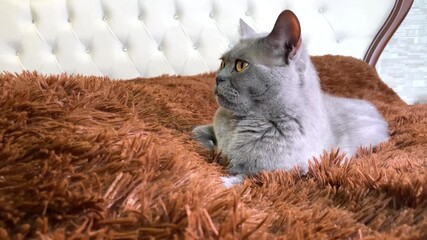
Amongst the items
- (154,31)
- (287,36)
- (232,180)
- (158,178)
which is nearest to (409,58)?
(154,31)

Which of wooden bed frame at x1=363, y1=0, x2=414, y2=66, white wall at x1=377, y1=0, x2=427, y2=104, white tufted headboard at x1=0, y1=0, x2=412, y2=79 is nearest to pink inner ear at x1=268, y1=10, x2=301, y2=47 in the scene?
white tufted headboard at x1=0, y1=0, x2=412, y2=79

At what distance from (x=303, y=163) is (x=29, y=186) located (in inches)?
23.0

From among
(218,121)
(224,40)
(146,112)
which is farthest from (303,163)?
(224,40)

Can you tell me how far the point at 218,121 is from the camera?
1.08 metres

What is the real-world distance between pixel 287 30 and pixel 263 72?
0.11m

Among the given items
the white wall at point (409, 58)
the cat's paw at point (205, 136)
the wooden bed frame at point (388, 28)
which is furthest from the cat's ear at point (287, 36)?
the white wall at point (409, 58)

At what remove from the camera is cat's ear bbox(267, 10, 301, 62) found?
0.96m

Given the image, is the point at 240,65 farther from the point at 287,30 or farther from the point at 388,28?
the point at 388,28

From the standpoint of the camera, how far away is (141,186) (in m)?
0.57

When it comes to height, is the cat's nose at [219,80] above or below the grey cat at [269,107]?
above

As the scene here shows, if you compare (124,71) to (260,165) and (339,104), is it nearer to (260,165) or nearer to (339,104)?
(339,104)

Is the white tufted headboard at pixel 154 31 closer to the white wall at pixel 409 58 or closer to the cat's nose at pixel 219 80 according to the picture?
the white wall at pixel 409 58

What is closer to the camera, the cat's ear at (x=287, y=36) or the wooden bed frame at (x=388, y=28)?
the cat's ear at (x=287, y=36)

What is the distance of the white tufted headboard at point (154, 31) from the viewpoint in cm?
202
